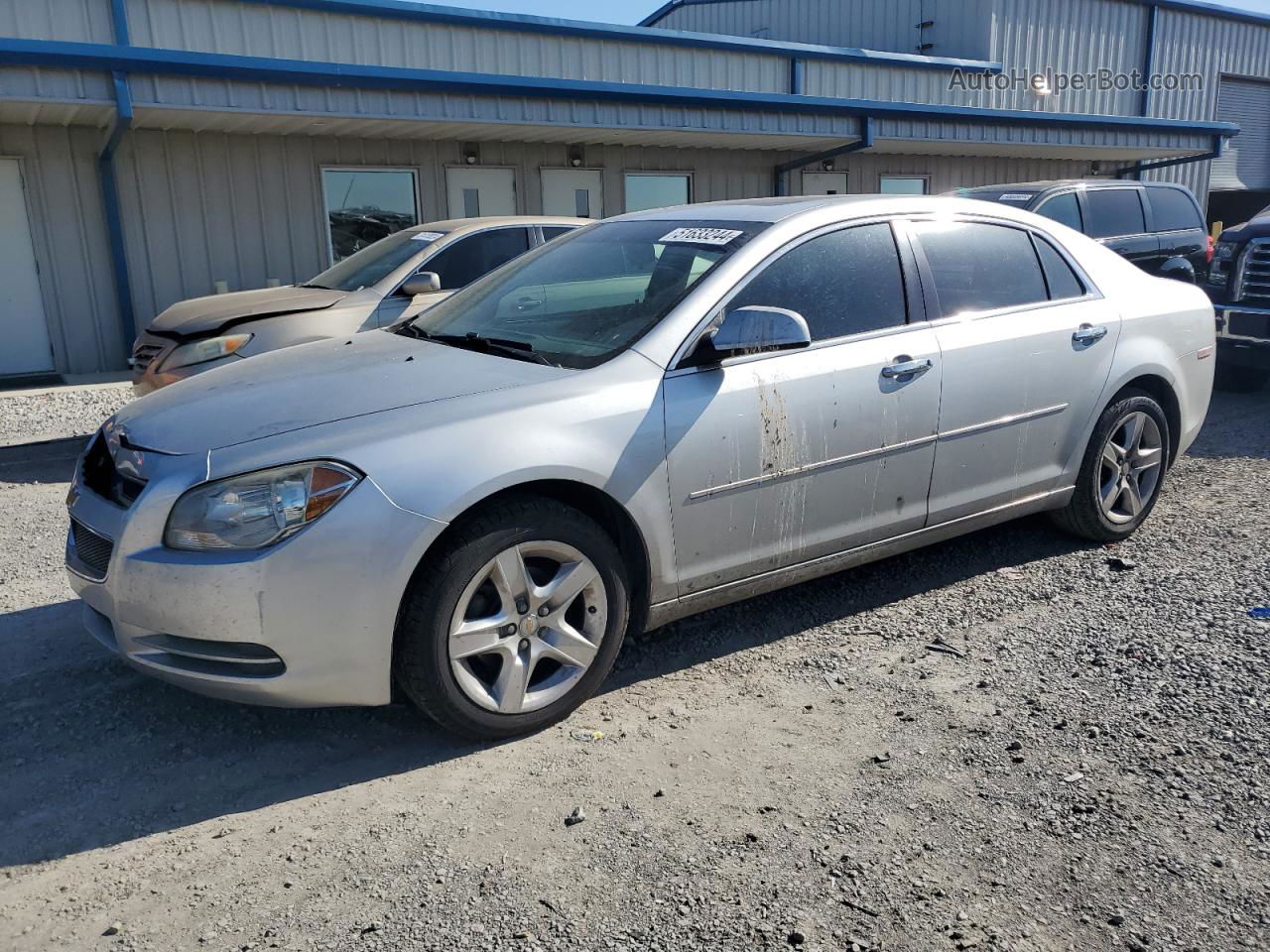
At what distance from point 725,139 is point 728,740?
12.2m

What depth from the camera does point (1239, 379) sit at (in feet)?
31.0

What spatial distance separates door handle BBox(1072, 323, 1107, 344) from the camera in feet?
15.2

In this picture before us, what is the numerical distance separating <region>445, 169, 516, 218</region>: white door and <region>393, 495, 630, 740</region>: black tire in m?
10.8

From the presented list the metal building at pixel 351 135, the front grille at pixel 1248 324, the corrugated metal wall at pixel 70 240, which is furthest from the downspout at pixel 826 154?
the corrugated metal wall at pixel 70 240

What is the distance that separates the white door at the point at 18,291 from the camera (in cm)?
1096

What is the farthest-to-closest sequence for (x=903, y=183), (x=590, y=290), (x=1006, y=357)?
1. (x=903, y=183)
2. (x=1006, y=357)
3. (x=590, y=290)

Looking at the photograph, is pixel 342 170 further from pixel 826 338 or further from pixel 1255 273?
pixel 826 338

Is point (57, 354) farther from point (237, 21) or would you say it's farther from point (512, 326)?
point (512, 326)

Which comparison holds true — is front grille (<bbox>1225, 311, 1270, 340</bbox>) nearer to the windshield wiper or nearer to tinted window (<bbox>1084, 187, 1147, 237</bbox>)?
tinted window (<bbox>1084, 187, 1147, 237</bbox>)

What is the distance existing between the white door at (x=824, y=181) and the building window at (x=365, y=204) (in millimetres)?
6621

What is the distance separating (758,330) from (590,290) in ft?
2.92

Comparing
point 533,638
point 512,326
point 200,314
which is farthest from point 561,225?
point 533,638

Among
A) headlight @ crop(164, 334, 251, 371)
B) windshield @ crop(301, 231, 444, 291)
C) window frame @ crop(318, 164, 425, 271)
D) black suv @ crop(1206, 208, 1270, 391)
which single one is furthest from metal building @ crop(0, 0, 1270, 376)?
black suv @ crop(1206, 208, 1270, 391)

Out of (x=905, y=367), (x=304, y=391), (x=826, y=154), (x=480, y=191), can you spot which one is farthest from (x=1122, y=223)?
(x=304, y=391)
